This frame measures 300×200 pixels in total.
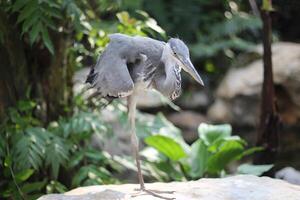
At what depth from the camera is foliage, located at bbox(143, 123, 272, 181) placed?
353 centimetres

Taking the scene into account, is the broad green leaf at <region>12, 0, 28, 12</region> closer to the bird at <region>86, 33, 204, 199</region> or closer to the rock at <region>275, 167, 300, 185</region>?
the bird at <region>86, 33, 204, 199</region>

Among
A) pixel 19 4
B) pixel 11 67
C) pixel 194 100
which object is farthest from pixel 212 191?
pixel 194 100

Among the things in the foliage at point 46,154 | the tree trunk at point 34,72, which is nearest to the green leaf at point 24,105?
the foliage at point 46,154

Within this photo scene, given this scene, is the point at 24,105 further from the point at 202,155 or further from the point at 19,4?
the point at 202,155

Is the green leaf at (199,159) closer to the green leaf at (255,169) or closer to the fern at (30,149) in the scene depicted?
the green leaf at (255,169)

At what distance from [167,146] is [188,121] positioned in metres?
3.16

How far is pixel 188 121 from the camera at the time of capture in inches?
265

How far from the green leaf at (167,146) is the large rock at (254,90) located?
283 cm

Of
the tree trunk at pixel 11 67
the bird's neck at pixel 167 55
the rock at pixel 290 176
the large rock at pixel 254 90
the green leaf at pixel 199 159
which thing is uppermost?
the bird's neck at pixel 167 55

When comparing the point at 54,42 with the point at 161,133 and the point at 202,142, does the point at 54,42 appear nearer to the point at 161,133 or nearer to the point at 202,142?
the point at 161,133

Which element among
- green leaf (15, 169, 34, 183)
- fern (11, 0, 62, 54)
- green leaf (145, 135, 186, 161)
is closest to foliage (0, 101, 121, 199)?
green leaf (15, 169, 34, 183)

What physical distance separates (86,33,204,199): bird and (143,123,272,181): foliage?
3.86ft

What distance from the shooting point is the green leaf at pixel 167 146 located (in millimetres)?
3547

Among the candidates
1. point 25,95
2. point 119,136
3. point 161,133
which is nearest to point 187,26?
point 119,136
